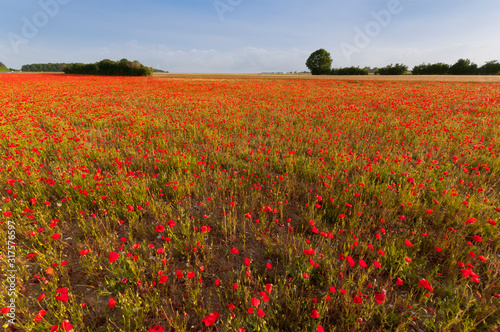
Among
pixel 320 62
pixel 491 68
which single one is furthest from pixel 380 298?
pixel 491 68

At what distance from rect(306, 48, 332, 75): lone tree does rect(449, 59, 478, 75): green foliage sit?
3501cm

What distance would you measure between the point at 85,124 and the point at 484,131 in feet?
48.3

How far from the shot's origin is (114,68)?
56.5 meters

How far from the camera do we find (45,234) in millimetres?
2945

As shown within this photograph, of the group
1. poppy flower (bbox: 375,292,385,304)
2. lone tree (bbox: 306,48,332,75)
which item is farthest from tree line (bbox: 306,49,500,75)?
poppy flower (bbox: 375,292,385,304)

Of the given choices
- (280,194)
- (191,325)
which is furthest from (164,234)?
(280,194)

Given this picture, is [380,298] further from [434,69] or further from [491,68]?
[491,68]

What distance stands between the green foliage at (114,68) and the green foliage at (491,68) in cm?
9565

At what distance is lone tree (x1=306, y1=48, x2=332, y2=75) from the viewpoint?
229 ft

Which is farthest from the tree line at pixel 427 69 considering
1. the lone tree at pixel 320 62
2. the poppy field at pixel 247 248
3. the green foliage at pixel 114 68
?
the poppy field at pixel 247 248

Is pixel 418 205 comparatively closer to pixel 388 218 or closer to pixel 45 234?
pixel 388 218

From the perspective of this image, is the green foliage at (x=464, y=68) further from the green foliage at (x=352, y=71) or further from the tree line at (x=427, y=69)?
the green foliage at (x=352, y=71)

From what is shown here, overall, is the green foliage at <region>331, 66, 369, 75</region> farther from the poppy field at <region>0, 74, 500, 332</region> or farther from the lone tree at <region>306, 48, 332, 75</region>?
the poppy field at <region>0, 74, 500, 332</region>

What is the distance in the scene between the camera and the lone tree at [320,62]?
69750mm
